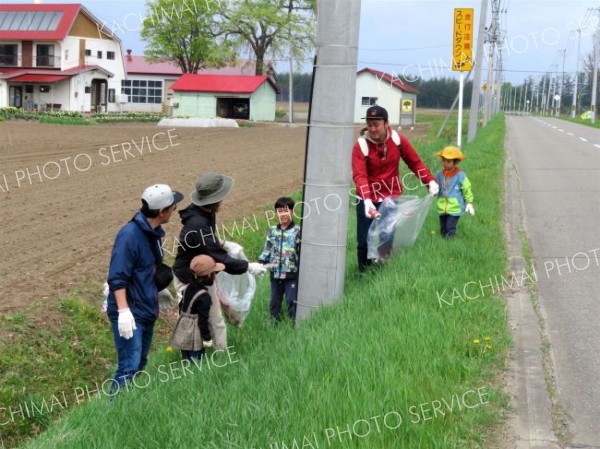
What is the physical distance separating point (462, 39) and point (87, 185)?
29.1 feet

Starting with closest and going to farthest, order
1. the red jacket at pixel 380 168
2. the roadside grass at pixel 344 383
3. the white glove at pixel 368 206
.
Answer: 1. the roadside grass at pixel 344 383
2. the white glove at pixel 368 206
3. the red jacket at pixel 380 168

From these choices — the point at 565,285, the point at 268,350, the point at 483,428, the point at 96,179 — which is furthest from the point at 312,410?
the point at 96,179

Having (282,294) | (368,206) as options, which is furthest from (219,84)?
(282,294)

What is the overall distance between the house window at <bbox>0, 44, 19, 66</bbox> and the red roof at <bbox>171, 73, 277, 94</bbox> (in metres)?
11.3

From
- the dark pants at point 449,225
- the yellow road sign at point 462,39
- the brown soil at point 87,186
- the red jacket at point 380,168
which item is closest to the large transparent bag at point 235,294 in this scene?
the red jacket at point 380,168

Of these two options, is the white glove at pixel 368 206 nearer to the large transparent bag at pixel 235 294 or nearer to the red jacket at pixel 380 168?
the red jacket at pixel 380 168

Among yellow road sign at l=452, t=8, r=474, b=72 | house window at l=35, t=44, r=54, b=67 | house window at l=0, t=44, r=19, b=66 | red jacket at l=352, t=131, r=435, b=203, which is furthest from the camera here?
house window at l=0, t=44, r=19, b=66

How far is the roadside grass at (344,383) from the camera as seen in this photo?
4.09 m

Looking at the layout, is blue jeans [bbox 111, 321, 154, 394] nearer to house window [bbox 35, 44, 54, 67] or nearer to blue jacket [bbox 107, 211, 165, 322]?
blue jacket [bbox 107, 211, 165, 322]

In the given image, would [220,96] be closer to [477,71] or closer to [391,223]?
[477,71]

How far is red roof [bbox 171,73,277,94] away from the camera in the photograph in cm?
6119

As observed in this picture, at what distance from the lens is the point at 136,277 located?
18.4 feet

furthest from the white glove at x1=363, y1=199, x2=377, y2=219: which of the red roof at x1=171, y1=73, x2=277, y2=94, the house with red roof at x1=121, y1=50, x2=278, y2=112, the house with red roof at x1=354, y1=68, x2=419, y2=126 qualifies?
the house with red roof at x1=121, y1=50, x2=278, y2=112

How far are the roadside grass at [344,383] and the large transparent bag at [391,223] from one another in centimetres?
55
